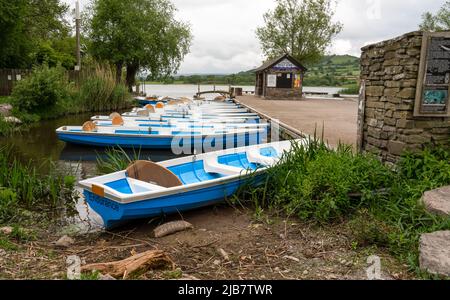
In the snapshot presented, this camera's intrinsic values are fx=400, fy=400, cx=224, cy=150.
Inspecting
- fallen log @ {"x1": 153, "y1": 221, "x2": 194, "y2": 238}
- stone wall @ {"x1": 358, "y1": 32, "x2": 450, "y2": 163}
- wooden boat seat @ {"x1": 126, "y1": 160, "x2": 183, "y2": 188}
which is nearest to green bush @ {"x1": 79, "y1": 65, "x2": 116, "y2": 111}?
wooden boat seat @ {"x1": 126, "y1": 160, "x2": 183, "y2": 188}

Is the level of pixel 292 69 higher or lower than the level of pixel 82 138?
higher

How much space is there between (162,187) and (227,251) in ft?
4.92

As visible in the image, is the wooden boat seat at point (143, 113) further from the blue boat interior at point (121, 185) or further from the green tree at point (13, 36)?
the blue boat interior at point (121, 185)

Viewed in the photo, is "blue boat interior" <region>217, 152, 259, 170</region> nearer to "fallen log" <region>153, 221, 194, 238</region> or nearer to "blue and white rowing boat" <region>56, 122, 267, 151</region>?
"fallen log" <region>153, 221, 194, 238</region>

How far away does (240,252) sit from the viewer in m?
4.05

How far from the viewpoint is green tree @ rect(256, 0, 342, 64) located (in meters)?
34.1

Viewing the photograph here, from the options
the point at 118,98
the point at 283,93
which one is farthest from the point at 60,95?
the point at 283,93

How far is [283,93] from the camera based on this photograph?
1130 inches

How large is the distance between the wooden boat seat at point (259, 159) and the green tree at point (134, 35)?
23.4 metres

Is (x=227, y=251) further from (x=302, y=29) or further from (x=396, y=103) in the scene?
(x=302, y=29)

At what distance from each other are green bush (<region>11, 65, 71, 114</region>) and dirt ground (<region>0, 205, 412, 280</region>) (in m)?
12.7
